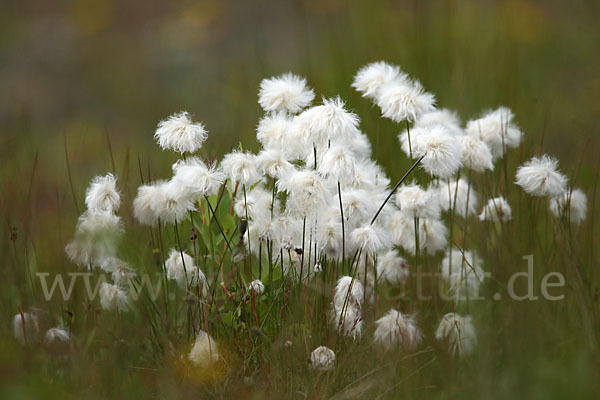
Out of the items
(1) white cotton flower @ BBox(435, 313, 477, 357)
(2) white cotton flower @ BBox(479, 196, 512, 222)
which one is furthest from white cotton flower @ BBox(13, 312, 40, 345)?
(2) white cotton flower @ BBox(479, 196, 512, 222)

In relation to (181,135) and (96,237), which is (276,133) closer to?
(181,135)

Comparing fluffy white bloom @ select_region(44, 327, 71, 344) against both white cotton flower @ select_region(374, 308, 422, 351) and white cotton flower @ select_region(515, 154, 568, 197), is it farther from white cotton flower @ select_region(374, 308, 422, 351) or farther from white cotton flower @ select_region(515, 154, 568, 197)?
white cotton flower @ select_region(515, 154, 568, 197)

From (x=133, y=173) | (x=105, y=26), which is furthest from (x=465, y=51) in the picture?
(x=105, y=26)

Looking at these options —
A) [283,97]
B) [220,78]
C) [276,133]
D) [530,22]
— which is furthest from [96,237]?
[530,22]

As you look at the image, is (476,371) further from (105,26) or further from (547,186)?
(105,26)

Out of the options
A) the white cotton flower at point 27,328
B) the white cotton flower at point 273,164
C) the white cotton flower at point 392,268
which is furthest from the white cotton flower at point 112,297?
the white cotton flower at point 392,268
